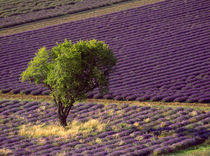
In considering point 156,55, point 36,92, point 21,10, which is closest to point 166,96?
point 156,55

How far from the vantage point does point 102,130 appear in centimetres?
1988

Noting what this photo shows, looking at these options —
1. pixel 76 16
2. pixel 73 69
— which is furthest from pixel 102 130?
pixel 76 16

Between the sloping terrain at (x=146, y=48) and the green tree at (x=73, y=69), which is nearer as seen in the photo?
the green tree at (x=73, y=69)

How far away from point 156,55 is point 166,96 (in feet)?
24.5

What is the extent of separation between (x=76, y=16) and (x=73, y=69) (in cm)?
2649

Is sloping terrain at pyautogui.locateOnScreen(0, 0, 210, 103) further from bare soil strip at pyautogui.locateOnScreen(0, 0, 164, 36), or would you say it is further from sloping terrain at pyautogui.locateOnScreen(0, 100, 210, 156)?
sloping terrain at pyautogui.locateOnScreen(0, 100, 210, 156)

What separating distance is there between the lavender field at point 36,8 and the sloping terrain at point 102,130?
73.4ft

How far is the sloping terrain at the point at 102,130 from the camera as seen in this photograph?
1703 cm

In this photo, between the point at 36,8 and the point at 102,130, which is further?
the point at 36,8

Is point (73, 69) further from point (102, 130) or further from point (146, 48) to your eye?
point (146, 48)

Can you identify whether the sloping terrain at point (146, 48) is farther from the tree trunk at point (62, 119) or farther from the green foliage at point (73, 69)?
the green foliage at point (73, 69)

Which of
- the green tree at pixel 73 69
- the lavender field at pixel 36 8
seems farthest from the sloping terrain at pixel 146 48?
the green tree at pixel 73 69

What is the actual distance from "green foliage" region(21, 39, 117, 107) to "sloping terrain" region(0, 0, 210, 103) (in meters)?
6.90

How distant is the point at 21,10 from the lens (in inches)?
1951
